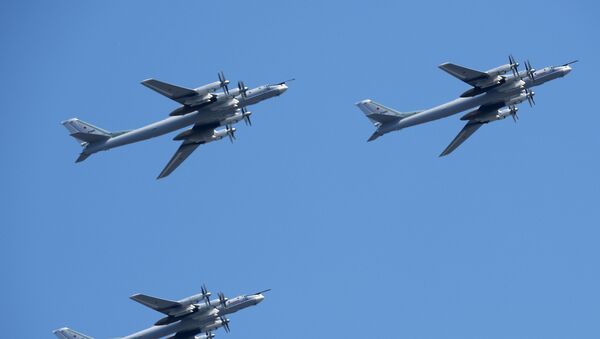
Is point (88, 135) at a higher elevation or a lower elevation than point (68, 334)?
higher

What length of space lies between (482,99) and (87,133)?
115 ft

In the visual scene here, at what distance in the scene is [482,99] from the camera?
417 ft

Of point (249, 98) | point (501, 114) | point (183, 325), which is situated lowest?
point (183, 325)

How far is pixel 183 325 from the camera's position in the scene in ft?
407

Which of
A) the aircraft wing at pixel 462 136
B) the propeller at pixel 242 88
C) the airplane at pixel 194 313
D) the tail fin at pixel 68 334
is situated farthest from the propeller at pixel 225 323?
the aircraft wing at pixel 462 136

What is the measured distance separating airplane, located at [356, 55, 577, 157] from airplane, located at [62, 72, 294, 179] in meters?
10.6

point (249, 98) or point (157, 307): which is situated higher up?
point (249, 98)

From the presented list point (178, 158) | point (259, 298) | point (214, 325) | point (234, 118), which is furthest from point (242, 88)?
point (214, 325)

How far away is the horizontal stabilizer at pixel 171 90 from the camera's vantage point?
123m

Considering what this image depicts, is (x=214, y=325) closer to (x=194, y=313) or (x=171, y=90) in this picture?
(x=194, y=313)

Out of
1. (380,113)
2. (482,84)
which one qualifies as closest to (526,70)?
(482,84)

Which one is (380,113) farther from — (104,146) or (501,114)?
(104,146)

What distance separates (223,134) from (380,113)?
14.4 m

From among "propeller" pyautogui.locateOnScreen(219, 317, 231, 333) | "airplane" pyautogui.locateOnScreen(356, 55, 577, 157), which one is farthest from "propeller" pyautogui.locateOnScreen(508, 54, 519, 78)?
"propeller" pyautogui.locateOnScreen(219, 317, 231, 333)
